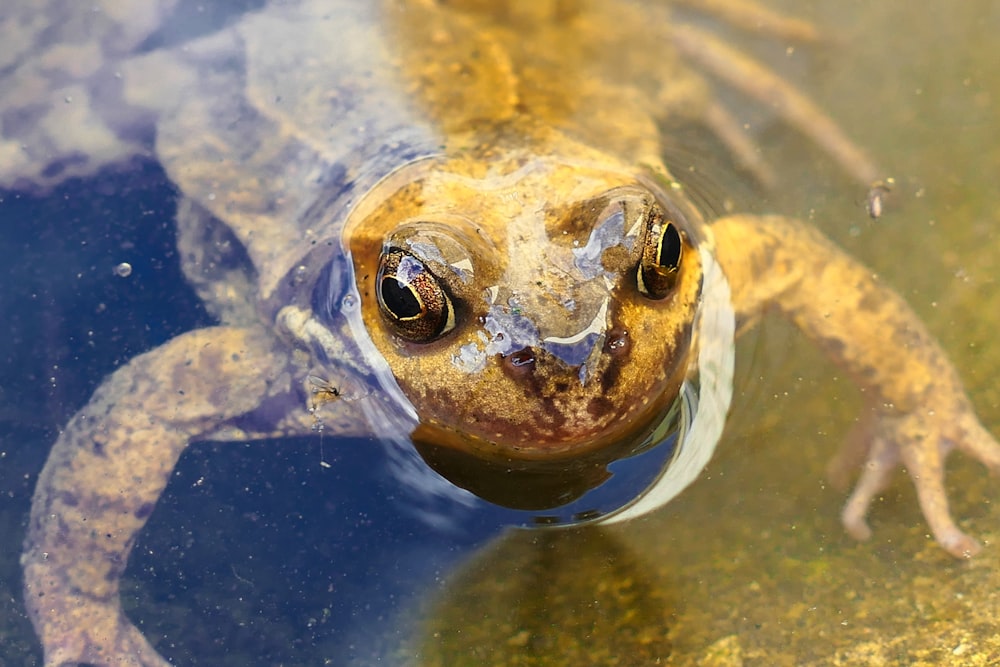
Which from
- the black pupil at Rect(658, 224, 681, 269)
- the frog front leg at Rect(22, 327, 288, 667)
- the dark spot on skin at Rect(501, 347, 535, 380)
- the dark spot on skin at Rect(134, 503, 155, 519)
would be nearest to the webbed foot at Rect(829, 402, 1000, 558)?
the black pupil at Rect(658, 224, 681, 269)

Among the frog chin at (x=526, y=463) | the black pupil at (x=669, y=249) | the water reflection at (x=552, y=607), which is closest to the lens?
the black pupil at (x=669, y=249)

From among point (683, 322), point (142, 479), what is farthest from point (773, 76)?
point (142, 479)

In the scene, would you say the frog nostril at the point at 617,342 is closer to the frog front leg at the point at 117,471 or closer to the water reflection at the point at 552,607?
the water reflection at the point at 552,607

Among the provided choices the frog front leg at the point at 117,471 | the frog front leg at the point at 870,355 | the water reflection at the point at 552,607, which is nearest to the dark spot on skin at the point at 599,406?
the water reflection at the point at 552,607

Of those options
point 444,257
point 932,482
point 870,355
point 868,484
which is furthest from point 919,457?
point 444,257

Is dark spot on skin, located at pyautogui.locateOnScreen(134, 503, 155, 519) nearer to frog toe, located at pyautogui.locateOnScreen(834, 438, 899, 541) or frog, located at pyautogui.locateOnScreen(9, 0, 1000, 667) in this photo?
frog, located at pyautogui.locateOnScreen(9, 0, 1000, 667)

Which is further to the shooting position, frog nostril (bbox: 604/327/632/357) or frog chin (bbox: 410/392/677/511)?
frog chin (bbox: 410/392/677/511)
